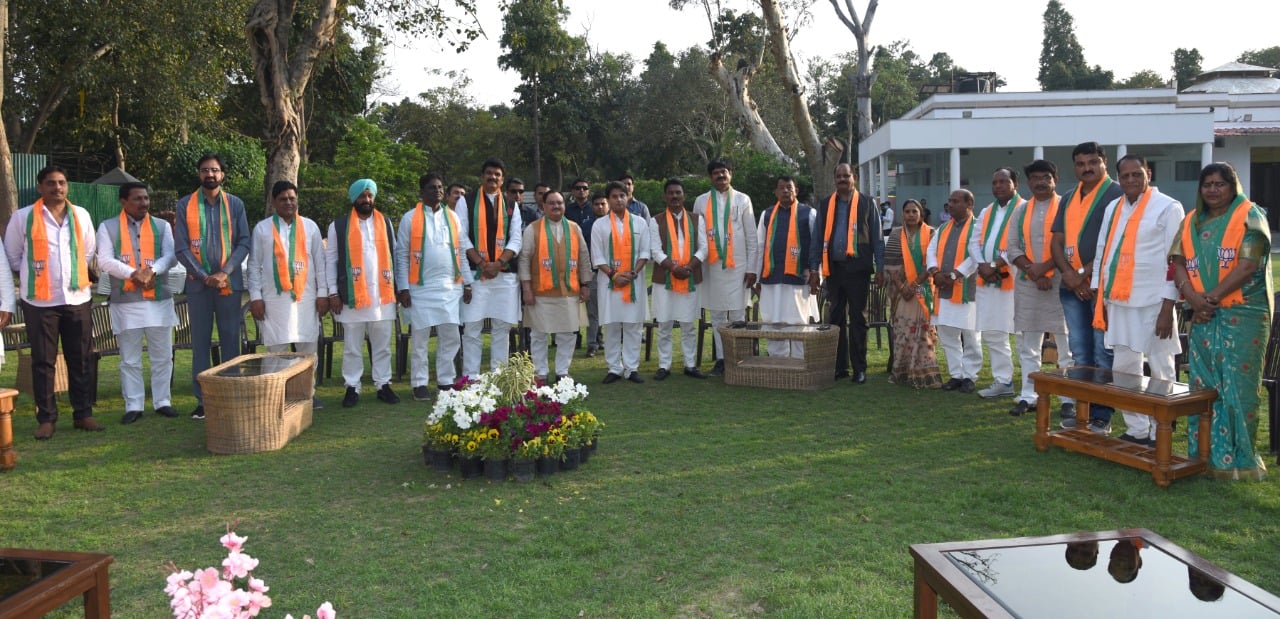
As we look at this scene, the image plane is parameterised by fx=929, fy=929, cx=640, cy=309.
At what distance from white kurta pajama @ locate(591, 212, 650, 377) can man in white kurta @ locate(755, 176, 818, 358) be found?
1276 millimetres

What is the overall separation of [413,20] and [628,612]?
14166mm

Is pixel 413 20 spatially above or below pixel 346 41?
below

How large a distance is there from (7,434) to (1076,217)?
25.8 ft

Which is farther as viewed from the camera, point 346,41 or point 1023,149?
point 1023,149

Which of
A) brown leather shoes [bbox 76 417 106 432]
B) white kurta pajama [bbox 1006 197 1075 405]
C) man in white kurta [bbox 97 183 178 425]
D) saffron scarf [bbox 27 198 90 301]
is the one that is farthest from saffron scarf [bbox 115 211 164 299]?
white kurta pajama [bbox 1006 197 1075 405]

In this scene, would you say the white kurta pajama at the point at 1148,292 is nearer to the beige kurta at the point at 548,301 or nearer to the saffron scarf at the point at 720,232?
the saffron scarf at the point at 720,232

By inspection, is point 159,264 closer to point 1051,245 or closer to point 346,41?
point 1051,245

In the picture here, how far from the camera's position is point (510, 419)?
6.05 m

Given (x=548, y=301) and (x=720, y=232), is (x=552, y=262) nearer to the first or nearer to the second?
(x=548, y=301)

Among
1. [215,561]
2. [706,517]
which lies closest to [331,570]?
[215,561]

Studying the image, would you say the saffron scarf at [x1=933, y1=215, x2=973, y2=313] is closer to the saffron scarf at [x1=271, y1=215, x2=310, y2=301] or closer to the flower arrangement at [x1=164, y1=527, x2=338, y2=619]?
the saffron scarf at [x1=271, y1=215, x2=310, y2=301]

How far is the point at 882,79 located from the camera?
196 feet

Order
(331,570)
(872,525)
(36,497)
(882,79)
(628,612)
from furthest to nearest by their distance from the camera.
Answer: (882,79) < (36,497) < (872,525) < (331,570) < (628,612)

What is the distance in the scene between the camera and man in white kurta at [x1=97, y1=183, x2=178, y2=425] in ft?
25.5
